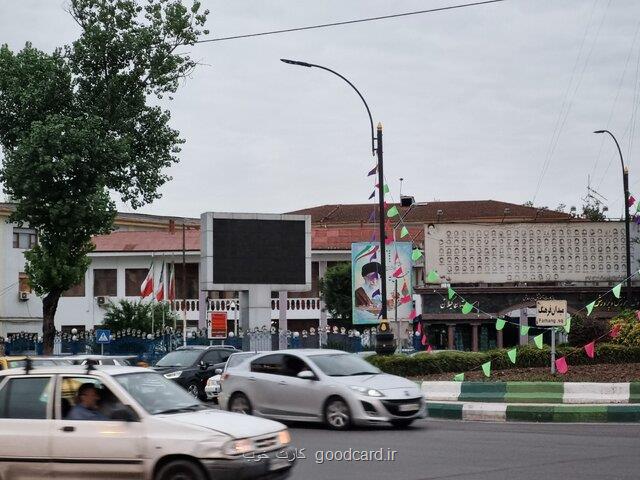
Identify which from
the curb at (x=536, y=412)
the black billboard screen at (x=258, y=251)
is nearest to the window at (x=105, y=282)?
the black billboard screen at (x=258, y=251)

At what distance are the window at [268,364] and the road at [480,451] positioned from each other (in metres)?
1.04

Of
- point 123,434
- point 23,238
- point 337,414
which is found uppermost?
point 23,238

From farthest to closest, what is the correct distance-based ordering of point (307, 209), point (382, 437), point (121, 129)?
1. point (307, 209)
2. point (121, 129)
3. point (382, 437)

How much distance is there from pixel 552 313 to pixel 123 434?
15.0 meters

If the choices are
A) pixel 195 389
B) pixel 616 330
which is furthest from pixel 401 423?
pixel 195 389

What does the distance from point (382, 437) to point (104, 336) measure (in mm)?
29676

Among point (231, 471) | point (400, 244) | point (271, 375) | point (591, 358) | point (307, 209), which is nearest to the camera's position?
point (231, 471)

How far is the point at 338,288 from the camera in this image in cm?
7306

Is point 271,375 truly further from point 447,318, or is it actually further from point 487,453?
point 447,318

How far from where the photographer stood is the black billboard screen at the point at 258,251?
4516 cm

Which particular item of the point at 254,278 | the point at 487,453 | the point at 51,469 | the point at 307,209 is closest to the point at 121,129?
the point at 254,278

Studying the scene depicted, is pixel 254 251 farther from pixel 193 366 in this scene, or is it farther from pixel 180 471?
pixel 180 471

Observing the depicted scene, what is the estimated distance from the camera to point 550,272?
4959 centimetres

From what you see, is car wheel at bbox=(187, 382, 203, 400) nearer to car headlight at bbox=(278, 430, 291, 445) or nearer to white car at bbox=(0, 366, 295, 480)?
white car at bbox=(0, 366, 295, 480)
